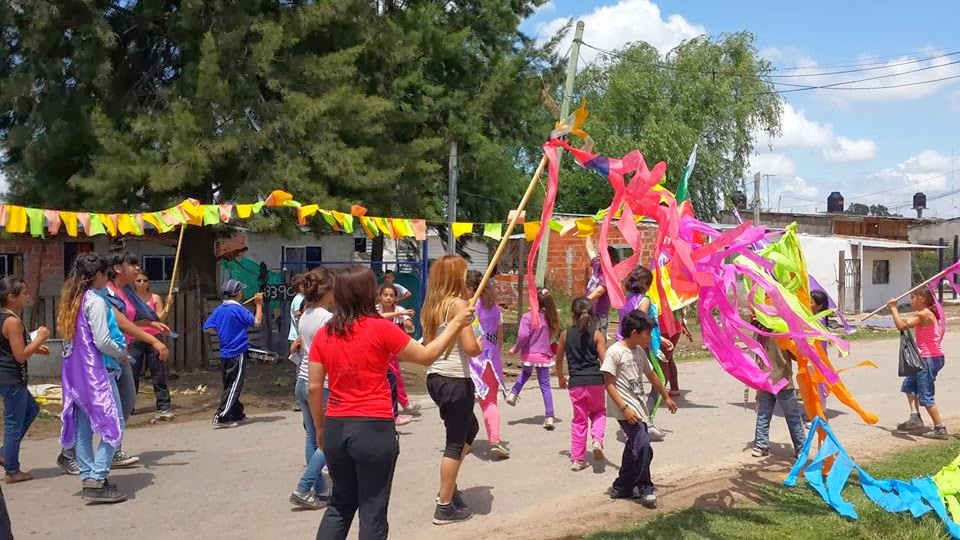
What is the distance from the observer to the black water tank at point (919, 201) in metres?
49.8

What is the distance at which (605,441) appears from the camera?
26.5 ft

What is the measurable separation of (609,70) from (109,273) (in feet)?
107

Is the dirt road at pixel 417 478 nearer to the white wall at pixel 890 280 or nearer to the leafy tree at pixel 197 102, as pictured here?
the leafy tree at pixel 197 102

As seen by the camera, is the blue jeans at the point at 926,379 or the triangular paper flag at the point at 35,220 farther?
the triangular paper flag at the point at 35,220

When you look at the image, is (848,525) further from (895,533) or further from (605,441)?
(605,441)

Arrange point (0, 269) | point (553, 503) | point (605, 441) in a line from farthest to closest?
point (0, 269), point (605, 441), point (553, 503)

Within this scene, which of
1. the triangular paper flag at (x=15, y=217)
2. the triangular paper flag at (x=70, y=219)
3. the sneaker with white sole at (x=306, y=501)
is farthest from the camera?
the triangular paper flag at (x=70, y=219)

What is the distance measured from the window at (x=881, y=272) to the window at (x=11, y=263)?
27.0 meters

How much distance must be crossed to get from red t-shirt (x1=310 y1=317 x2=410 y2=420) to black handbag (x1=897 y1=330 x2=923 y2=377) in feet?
20.7

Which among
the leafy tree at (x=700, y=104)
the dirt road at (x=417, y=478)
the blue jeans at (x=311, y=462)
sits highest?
the leafy tree at (x=700, y=104)

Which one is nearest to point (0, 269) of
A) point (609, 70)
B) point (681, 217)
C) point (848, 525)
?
point (681, 217)

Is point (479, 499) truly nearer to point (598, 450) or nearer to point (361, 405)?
point (598, 450)

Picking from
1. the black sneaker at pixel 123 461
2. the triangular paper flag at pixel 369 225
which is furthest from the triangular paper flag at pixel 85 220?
the black sneaker at pixel 123 461

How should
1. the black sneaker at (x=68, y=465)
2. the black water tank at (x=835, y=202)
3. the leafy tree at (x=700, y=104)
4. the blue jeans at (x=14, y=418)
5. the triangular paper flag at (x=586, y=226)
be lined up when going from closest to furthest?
the blue jeans at (x=14, y=418) < the black sneaker at (x=68, y=465) < the triangular paper flag at (x=586, y=226) < the leafy tree at (x=700, y=104) < the black water tank at (x=835, y=202)
